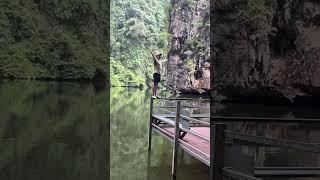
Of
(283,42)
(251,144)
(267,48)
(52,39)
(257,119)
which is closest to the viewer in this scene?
(251,144)

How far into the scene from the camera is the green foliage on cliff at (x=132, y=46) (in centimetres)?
4989

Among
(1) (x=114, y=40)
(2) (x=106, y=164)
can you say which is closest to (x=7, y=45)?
(1) (x=114, y=40)

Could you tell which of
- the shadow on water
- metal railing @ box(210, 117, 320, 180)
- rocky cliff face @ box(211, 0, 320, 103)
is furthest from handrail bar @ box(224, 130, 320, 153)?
the shadow on water

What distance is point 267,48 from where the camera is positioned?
394 inches

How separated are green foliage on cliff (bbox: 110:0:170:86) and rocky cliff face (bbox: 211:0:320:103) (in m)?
38.8

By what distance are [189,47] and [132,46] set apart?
19.4 metres

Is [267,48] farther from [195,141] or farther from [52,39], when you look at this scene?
[52,39]

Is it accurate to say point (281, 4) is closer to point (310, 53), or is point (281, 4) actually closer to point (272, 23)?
point (272, 23)

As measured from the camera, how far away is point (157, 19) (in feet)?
184

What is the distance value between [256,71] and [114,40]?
41059 mm

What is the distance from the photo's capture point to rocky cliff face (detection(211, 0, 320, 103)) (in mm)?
7965

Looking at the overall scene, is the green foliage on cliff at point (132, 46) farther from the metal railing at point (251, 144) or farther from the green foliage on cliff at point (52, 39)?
the metal railing at point (251, 144)

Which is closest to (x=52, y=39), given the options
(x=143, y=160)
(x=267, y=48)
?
(x=143, y=160)

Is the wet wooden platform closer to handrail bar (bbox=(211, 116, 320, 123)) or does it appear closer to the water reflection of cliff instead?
handrail bar (bbox=(211, 116, 320, 123))
